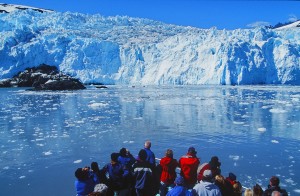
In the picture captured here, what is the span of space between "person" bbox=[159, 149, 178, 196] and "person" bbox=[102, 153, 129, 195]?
75cm

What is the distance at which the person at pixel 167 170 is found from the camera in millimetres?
5672

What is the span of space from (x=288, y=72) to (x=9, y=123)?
52.0 m

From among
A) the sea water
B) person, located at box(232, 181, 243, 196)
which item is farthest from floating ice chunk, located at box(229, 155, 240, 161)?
person, located at box(232, 181, 243, 196)

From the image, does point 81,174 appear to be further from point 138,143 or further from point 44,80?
point 44,80

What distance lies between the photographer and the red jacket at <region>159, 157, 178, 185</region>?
568 cm

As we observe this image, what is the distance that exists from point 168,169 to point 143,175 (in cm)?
67

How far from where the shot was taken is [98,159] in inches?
384

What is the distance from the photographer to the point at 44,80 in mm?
57688

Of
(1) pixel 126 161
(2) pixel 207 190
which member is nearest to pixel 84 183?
(1) pixel 126 161

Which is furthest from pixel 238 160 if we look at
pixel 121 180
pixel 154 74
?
pixel 154 74

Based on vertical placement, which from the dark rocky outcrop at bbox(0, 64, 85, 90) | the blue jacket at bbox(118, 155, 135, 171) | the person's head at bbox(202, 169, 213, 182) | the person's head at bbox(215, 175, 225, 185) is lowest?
the person's head at bbox(215, 175, 225, 185)

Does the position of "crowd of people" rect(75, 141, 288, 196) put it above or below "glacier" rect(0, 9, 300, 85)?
below

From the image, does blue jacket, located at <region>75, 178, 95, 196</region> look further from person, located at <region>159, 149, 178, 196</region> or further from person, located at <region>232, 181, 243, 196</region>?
person, located at <region>232, 181, 243, 196</region>

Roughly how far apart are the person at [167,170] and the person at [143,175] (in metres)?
0.55
